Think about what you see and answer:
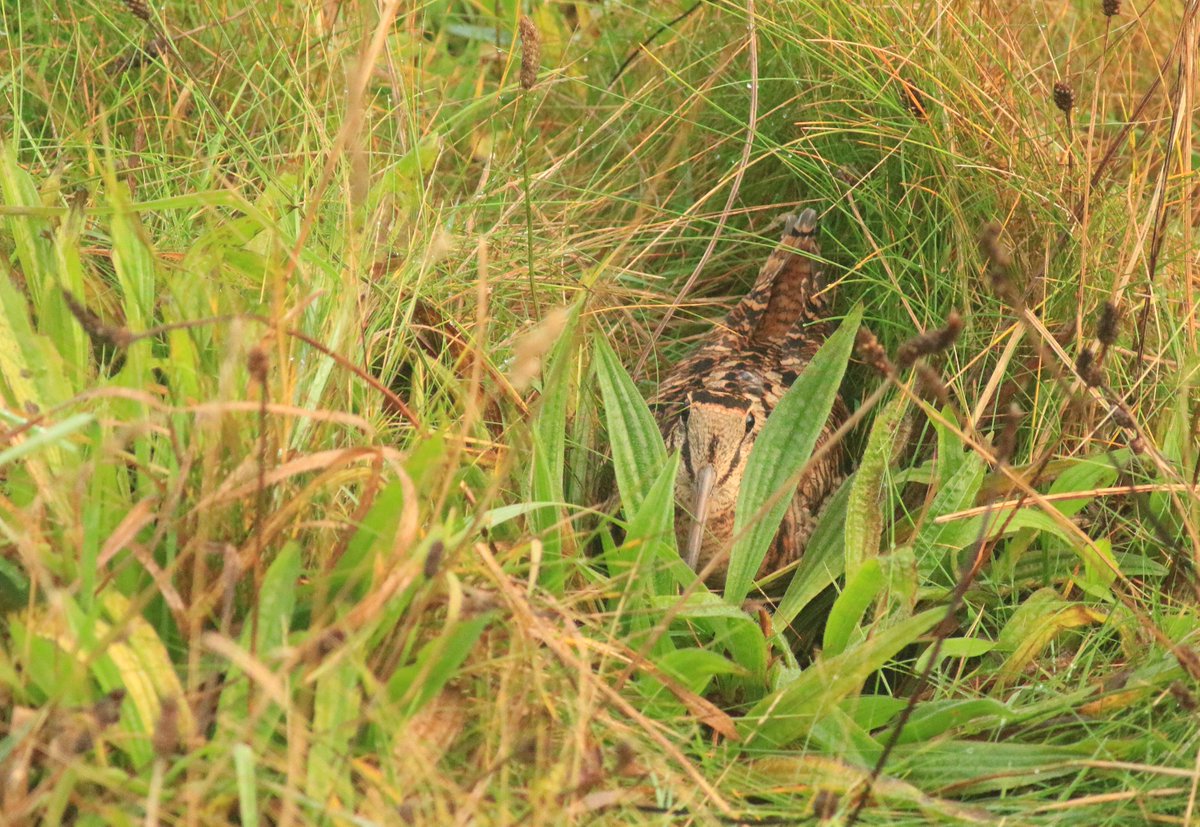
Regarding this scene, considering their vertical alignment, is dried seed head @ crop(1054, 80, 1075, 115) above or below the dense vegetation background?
above

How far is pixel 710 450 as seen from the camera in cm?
256

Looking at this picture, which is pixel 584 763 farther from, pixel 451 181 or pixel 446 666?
pixel 451 181

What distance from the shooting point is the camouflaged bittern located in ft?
8.07

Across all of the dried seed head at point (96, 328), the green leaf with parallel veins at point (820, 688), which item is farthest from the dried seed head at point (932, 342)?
the dried seed head at point (96, 328)

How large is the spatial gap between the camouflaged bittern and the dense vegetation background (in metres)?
0.09

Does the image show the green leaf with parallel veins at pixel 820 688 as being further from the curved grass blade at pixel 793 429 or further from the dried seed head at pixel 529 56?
the dried seed head at pixel 529 56

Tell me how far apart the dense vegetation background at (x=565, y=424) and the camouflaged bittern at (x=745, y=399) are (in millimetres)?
92

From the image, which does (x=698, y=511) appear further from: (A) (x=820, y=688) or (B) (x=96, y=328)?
(B) (x=96, y=328)

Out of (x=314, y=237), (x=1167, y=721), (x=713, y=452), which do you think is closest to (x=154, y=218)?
(x=314, y=237)

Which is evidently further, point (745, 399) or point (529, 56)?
point (745, 399)

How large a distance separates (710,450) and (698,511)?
0.18 metres

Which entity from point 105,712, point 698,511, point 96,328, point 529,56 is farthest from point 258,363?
point 698,511

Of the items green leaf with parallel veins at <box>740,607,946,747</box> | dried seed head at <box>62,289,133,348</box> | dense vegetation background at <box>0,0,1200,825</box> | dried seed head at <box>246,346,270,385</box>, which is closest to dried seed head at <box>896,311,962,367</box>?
dense vegetation background at <box>0,0,1200,825</box>

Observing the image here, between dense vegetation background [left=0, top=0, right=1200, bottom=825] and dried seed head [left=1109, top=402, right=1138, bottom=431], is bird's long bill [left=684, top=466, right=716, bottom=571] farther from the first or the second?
dried seed head [left=1109, top=402, right=1138, bottom=431]
